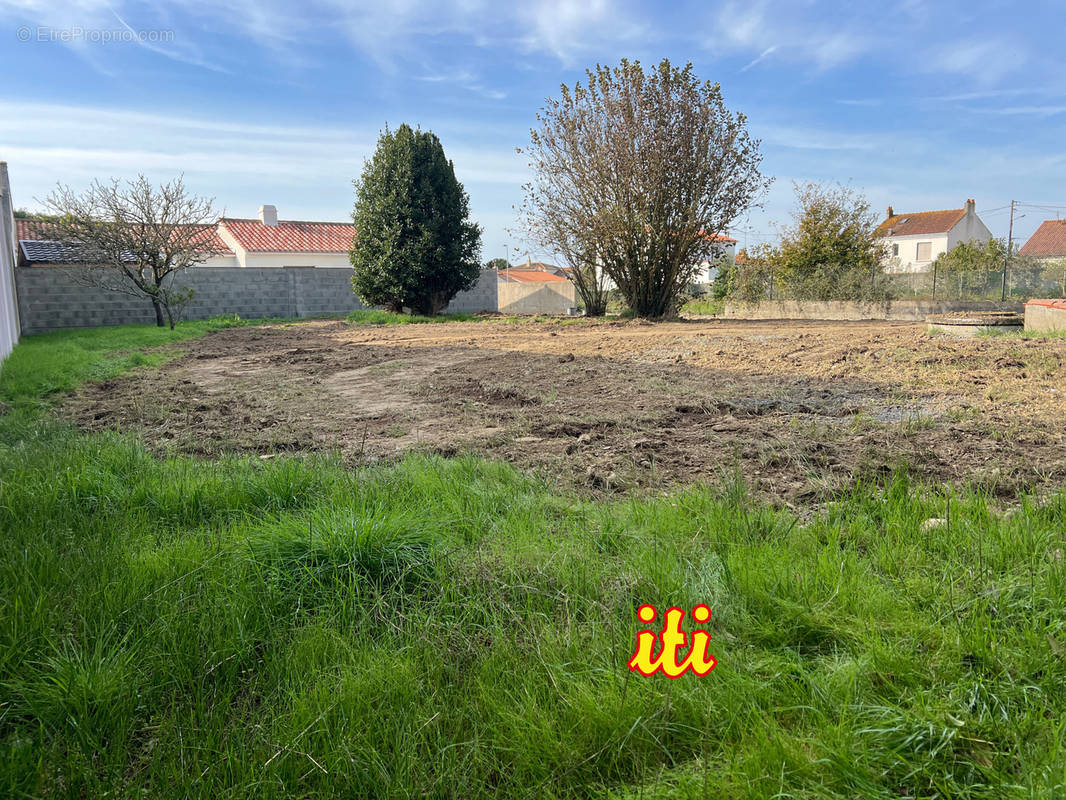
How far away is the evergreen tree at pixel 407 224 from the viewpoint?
20.5 m

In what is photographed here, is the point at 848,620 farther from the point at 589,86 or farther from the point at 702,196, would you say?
the point at 589,86

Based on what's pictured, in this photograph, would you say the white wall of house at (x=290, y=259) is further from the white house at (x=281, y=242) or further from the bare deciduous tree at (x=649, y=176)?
the bare deciduous tree at (x=649, y=176)

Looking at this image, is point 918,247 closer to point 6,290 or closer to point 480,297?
point 480,297

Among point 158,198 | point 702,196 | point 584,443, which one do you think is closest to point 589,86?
point 702,196

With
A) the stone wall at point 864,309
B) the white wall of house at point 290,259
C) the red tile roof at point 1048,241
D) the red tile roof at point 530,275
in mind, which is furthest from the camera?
the red tile roof at point 530,275

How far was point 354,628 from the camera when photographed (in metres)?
1.97

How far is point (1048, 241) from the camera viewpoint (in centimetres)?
4728

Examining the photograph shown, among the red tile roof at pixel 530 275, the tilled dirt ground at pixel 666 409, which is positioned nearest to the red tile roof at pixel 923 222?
the red tile roof at pixel 530 275

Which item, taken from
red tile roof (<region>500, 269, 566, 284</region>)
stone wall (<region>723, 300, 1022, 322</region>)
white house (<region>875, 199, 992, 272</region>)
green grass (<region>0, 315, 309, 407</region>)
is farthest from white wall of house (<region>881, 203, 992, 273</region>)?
green grass (<region>0, 315, 309, 407</region>)

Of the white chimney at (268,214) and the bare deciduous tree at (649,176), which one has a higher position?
the white chimney at (268,214)

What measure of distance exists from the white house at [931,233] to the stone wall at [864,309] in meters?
30.6

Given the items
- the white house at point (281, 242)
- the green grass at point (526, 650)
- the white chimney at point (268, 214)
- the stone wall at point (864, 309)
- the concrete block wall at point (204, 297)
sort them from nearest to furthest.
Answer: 1. the green grass at point (526, 650)
2. the concrete block wall at point (204, 297)
3. the stone wall at point (864, 309)
4. the white house at point (281, 242)
5. the white chimney at point (268, 214)

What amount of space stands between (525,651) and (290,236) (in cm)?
4081

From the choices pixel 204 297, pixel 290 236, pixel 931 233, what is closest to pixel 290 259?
pixel 290 236
